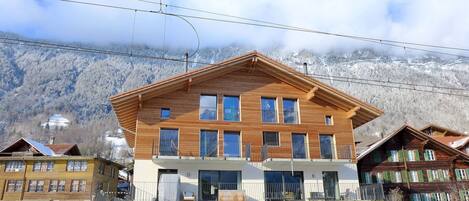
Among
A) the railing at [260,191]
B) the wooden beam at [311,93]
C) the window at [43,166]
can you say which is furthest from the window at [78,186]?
the wooden beam at [311,93]

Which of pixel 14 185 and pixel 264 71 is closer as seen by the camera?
pixel 264 71

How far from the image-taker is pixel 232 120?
2128cm

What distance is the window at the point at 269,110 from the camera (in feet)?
71.8

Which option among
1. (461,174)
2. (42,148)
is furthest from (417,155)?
(42,148)

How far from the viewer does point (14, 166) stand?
38.8 m

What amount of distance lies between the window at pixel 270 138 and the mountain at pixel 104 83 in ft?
380

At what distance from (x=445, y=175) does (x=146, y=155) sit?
2440 centimetres

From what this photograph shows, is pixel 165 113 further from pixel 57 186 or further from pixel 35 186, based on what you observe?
pixel 35 186

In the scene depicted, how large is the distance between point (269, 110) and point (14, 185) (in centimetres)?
3052

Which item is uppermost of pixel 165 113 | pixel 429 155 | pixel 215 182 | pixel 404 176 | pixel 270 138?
pixel 165 113

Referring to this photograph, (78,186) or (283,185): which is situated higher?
(283,185)

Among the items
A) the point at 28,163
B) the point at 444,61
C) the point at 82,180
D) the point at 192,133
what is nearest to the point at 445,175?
the point at 192,133

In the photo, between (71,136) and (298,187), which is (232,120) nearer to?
(298,187)

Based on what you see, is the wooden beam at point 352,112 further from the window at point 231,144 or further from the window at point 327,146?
the window at point 231,144
